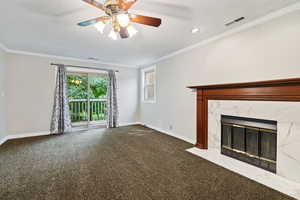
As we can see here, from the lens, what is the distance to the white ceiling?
192 cm

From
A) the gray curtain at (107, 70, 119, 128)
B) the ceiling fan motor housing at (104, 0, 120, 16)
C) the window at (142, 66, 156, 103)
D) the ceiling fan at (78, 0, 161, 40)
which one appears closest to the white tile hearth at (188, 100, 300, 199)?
the ceiling fan at (78, 0, 161, 40)

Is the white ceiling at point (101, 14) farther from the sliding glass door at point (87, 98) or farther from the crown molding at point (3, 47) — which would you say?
the sliding glass door at point (87, 98)

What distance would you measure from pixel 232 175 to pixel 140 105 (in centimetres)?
424

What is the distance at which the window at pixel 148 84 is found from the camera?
210 inches

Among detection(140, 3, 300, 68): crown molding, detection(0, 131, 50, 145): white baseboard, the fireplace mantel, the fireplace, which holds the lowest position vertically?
detection(0, 131, 50, 145): white baseboard

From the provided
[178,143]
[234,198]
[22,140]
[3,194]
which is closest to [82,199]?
[3,194]

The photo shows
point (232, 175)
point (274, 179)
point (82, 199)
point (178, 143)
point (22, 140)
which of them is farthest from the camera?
point (22, 140)

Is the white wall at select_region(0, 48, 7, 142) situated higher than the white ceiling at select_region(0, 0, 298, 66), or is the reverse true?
the white ceiling at select_region(0, 0, 298, 66)

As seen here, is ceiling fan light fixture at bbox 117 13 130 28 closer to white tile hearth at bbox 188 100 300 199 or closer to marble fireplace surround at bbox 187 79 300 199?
marble fireplace surround at bbox 187 79 300 199

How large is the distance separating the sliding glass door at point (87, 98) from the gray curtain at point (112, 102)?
35cm

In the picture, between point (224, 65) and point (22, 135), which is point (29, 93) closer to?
point (22, 135)

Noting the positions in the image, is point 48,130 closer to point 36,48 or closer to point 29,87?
point 29,87

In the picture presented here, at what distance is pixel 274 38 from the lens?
217 cm

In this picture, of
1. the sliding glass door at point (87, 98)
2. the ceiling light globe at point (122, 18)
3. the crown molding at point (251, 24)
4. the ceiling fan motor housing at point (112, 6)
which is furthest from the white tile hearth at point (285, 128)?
the sliding glass door at point (87, 98)
